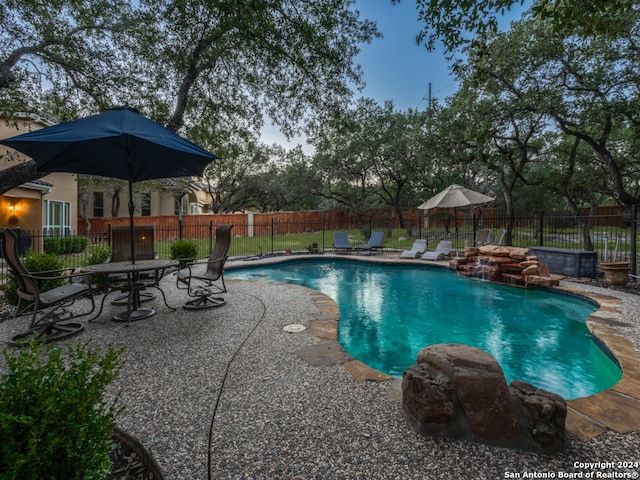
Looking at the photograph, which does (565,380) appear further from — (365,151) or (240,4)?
(365,151)

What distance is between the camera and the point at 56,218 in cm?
1260

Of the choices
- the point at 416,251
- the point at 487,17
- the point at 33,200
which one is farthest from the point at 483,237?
the point at 33,200

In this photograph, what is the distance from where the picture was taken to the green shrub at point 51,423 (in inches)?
37.7

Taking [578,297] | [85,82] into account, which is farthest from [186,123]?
[578,297]

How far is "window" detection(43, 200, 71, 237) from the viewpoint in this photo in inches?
465

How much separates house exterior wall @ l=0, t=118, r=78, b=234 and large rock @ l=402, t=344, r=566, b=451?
1198 centimetres

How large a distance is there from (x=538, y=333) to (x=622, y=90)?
321 inches

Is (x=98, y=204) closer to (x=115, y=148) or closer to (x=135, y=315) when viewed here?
(x=115, y=148)

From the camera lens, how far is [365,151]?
17.4 meters

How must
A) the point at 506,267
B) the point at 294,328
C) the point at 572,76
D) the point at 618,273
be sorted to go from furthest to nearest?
1. the point at 572,76
2. the point at 506,267
3. the point at 618,273
4. the point at 294,328

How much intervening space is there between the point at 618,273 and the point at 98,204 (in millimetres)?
27515

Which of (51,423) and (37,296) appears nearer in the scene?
(51,423)

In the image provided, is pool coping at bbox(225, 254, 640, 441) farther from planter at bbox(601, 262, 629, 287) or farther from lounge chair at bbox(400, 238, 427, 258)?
lounge chair at bbox(400, 238, 427, 258)

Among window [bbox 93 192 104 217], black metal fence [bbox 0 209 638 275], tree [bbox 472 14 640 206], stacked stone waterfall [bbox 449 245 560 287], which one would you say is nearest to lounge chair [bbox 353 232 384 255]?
black metal fence [bbox 0 209 638 275]
